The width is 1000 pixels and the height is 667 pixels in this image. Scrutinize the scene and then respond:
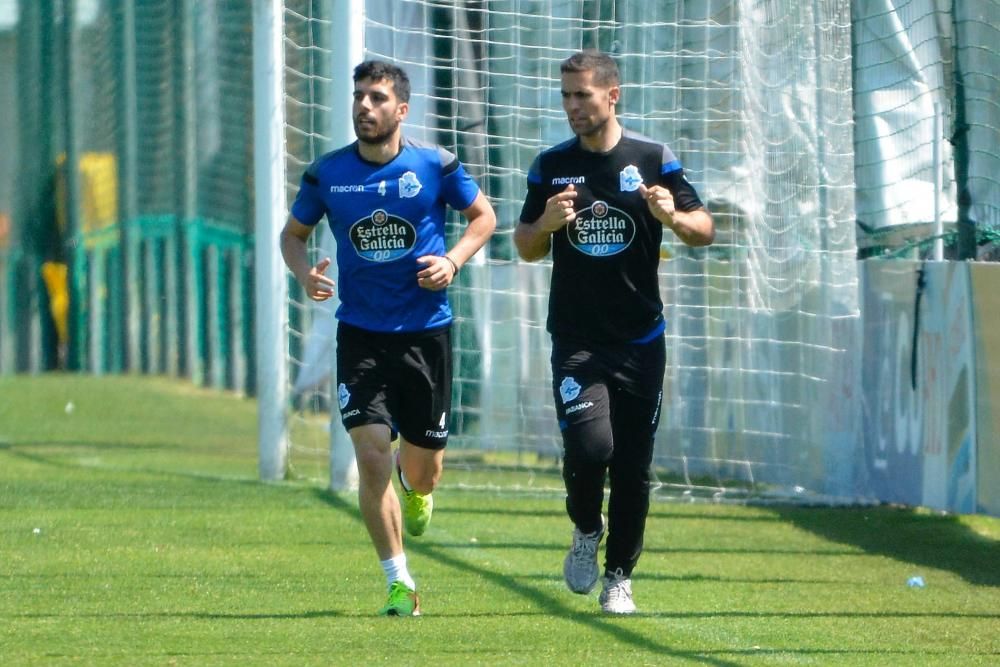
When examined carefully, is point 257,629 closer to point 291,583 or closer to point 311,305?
point 291,583

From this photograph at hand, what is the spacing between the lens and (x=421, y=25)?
11.1 meters

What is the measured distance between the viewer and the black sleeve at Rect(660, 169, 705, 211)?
6.71 meters

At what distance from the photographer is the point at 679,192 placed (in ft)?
22.1

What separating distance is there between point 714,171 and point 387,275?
179 inches

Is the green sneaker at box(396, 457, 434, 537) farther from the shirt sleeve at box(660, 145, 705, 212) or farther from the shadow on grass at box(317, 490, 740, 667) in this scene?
the shirt sleeve at box(660, 145, 705, 212)

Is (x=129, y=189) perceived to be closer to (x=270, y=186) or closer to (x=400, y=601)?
(x=270, y=186)


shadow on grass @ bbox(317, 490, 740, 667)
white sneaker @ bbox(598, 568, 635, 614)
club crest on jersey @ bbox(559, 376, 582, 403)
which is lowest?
shadow on grass @ bbox(317, 490, 740, 667)

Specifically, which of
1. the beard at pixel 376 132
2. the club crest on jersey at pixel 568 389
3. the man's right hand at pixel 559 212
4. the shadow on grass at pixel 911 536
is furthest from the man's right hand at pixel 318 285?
the shadow on grass at pixel 911 536

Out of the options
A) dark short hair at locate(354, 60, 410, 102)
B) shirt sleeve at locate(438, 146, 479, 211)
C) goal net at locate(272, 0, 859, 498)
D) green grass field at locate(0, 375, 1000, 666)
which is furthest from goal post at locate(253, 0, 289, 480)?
dark short hair at locate(354, 60, 410, 102)

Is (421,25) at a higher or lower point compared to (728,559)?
higher

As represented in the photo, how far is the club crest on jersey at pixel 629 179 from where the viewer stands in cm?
667

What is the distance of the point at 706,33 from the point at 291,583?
496 centimetres

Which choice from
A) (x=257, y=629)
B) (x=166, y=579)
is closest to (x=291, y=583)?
(x=166, y=579)

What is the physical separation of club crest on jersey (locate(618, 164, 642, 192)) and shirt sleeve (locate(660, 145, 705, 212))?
10 centimetres
